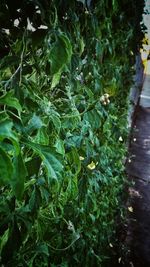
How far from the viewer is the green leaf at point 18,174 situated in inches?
28.3

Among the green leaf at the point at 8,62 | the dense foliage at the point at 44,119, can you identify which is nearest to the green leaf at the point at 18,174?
the dense foliage at the point at 44,119

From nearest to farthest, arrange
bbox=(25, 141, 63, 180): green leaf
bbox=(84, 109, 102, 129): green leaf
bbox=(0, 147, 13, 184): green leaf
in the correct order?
1. bbox=(0, 147, 13, 184): green leaf
2. bbox=(25, 141, 63, 180): green leaf
3. bbox=(84, 109, 102, 129): green leaf

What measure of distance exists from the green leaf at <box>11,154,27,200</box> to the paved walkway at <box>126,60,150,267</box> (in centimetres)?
327

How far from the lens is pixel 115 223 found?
3.89m

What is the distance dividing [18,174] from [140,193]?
464 centimetres

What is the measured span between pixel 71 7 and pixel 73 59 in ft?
0.74

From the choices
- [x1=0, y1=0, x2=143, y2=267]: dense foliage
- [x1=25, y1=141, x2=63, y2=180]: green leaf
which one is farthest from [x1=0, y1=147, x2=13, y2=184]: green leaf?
[x1=25, y1=141, x2=63, y2=180]: green leaf

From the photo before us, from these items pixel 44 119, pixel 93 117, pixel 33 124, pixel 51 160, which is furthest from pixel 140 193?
pixel 51 160

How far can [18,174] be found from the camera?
2.39 feet

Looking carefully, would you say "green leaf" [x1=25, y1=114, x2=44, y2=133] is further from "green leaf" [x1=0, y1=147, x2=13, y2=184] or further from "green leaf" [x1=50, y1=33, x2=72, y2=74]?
"green leaf" [x1=0, y1=147, x2=13, y2=184]

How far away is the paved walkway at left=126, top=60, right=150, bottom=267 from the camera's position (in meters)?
3.80

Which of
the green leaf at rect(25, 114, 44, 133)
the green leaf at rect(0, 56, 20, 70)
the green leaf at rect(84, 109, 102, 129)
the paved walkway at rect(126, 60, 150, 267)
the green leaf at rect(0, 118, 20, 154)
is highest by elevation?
the green leaf at rect(0, 56, 20, 70)

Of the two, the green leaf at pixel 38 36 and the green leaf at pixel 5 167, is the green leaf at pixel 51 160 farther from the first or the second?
the green leaf at pixel 38 36

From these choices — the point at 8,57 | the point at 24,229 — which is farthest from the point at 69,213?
the point at 8,57
